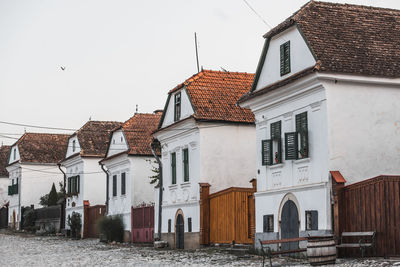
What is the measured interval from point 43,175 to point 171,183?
97.5 ft

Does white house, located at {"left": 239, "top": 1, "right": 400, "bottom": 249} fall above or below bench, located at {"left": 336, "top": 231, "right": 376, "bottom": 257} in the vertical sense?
above

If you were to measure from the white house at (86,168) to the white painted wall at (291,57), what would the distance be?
80.1ft

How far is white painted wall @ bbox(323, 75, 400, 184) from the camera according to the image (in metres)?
20.8

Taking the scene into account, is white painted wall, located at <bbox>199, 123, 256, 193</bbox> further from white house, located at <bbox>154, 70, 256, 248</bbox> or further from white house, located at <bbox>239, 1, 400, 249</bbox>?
white house, located at <bbox>239, 1, 400, 249</bbox>

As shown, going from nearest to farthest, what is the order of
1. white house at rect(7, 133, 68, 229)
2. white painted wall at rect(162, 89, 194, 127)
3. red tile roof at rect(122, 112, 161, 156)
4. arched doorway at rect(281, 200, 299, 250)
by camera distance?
arched doorway at rect(281, 200, 299, 250)
white painted wall at rect(162, 89, 194, 127)
red tile roof at rect(122, 112, 161, 156)
white house at rect(7, 133, 68, 229)

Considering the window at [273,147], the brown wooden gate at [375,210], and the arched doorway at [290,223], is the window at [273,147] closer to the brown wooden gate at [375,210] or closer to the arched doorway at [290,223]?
the arched doorway at [290,223]

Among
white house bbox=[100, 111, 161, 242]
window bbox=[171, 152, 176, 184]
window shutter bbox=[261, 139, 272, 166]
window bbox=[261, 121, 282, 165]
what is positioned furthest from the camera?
white house bbox=[100, 111, 161, 242]

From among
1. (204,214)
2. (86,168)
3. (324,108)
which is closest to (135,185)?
(86,168)

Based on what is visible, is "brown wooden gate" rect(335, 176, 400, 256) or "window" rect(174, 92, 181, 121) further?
"window" rect(174, 92, 181, 121)

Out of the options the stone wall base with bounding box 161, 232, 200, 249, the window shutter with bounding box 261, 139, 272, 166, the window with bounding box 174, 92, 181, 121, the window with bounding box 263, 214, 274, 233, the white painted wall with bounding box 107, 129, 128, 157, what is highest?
Result: the window with bounding box 174, 92, 181, 121

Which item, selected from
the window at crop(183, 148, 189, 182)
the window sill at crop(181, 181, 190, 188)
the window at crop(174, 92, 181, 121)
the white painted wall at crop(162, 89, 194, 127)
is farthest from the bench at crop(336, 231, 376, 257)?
the window at crop(174, 92, 181, 121)

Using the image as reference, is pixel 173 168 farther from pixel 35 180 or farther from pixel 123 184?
pixel 35 180

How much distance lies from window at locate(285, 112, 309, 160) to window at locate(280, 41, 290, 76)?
1.77 metres

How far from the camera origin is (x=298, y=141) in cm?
2219
